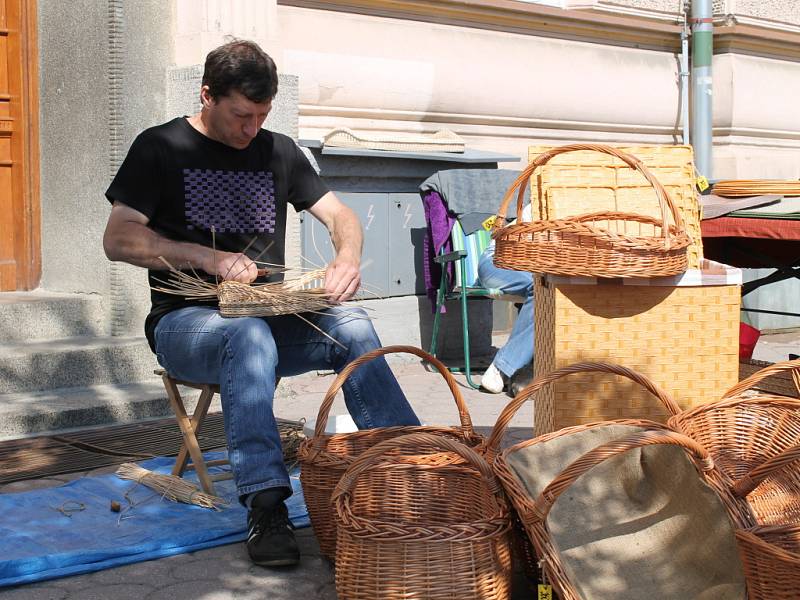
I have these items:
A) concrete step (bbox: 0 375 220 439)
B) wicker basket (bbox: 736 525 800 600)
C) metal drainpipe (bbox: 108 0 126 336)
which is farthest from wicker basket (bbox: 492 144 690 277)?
metal drainpipe (bbox: 108 0 126 336)

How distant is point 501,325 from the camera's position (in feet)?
Result: 26.8

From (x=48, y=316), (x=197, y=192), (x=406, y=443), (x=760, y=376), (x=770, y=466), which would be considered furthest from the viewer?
(x=48, y=316)

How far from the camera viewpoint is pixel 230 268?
150 inches

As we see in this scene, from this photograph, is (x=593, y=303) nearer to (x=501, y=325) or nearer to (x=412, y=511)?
(x=412, y=511)

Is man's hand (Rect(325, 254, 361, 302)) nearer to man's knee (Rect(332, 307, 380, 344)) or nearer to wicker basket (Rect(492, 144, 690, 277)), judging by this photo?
man's knee (Rect(332, 307, 380, 344))

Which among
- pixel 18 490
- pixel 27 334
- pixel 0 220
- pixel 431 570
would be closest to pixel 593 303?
pixel 431 570

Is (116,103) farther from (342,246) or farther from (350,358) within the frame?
(350,358)

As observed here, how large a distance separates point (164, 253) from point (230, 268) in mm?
220

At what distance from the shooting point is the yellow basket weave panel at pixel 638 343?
387 cm

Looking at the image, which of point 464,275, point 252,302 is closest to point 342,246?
point 252,302

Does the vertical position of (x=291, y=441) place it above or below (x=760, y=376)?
below

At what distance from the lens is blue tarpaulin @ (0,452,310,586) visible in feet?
11.4

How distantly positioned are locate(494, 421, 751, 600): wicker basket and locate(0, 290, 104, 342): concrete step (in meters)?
3.50

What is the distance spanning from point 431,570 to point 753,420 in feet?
4.08
